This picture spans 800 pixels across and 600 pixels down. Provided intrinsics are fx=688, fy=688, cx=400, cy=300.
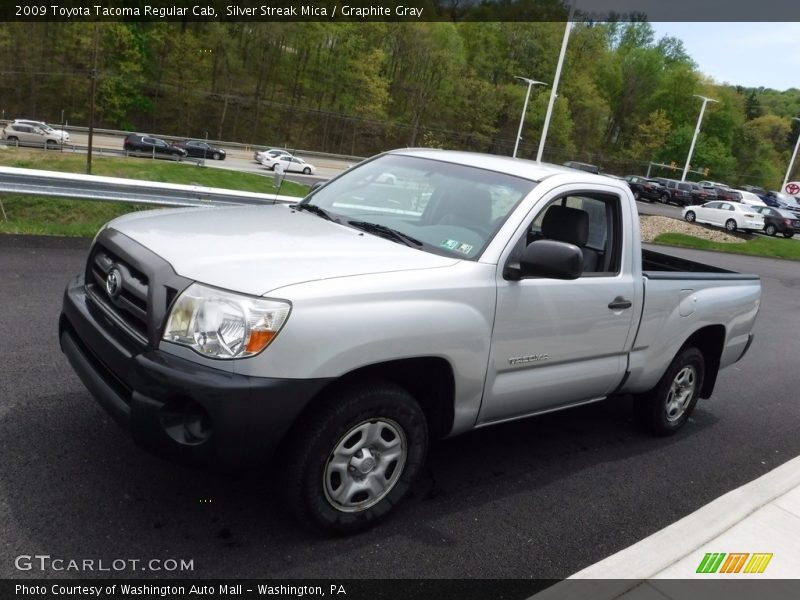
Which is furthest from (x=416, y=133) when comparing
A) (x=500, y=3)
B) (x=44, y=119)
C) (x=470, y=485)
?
(x=470, y=485)

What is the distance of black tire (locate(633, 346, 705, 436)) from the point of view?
16.9ft

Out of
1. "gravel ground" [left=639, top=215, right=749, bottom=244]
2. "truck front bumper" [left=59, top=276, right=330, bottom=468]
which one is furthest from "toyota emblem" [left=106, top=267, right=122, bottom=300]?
"gravel ground" [left=639, top=215, right=749, bottom=244]

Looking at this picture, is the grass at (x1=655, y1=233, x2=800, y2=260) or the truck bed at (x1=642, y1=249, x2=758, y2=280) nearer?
the truck bed at (x1=642, y1=249, x2=758, y2=280)

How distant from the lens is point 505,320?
11.9ft

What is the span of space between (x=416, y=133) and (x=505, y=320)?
77.7 meters

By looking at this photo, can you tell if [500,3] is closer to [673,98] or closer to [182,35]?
[673,98]

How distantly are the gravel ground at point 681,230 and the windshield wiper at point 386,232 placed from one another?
2414cm

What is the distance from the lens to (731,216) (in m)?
32.1

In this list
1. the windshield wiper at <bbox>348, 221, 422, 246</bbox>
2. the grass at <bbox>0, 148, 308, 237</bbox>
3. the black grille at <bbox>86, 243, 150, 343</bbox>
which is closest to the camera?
the black grille at <bbox>86, 243, 150, 343</bbox>

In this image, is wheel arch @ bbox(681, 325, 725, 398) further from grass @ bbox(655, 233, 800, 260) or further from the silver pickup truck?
grass @ bbox(655, 233, 800, 260)

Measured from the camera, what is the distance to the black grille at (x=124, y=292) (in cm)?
310

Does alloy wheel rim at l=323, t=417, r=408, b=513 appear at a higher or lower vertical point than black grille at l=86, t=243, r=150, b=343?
lower

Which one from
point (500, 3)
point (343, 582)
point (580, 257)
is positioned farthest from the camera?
point (500, 3)

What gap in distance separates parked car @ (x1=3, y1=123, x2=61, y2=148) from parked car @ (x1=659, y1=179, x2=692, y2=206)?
132ft
